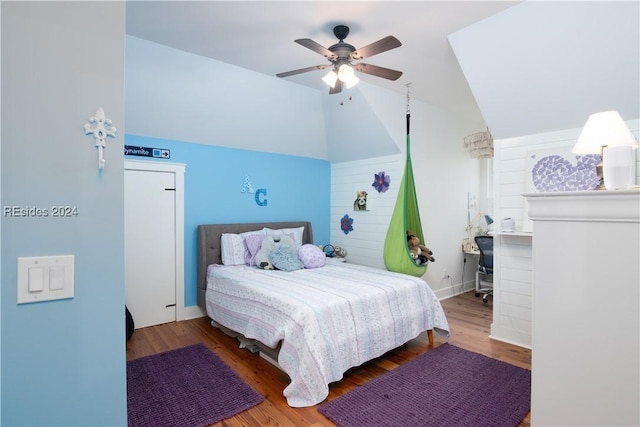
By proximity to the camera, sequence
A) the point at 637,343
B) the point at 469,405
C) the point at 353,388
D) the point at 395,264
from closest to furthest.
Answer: the point at 637,343, the point at 469,405, the point at 353,388, the point at 395,264

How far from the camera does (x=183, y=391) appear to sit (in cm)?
221

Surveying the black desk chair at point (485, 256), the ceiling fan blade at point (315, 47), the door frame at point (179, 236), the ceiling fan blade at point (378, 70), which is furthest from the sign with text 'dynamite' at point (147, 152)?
the black desk chair at point (485, 256)

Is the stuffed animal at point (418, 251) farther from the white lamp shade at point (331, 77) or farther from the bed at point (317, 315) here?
the white lamp shade at point (331, 77)

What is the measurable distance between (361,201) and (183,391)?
3.06 m

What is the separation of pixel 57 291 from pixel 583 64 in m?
3.17

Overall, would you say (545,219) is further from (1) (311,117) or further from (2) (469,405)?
(1) (311,117)

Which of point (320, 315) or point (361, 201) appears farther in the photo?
point (361, 201)

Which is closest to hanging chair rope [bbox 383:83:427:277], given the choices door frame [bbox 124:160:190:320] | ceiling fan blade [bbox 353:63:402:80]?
ceiling fan blade [bbox 353:63:402:80]

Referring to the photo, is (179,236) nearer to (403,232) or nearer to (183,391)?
(183,391)

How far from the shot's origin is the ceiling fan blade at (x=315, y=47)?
2.00 m

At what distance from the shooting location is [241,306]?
2.78 metres

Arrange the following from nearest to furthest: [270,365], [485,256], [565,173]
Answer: [270,365] < [565,173] < [485,256]

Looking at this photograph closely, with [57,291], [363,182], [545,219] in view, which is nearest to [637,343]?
[545,219]

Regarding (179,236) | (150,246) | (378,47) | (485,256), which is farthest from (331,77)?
(485,256)
